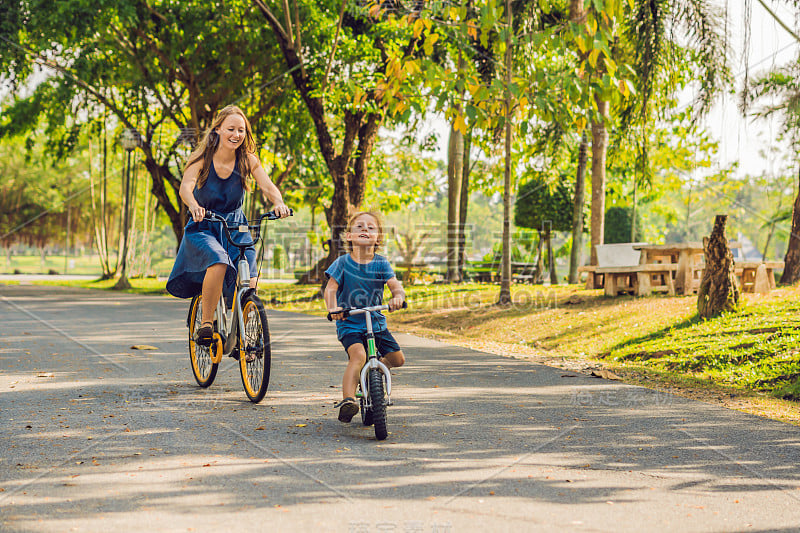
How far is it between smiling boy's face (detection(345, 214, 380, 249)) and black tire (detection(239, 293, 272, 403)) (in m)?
0.83

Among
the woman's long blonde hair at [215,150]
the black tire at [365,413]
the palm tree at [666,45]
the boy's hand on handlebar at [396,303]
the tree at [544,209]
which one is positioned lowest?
the black tire at [365,413]

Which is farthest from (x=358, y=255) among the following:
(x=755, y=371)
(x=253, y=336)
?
(x=755, y=371)

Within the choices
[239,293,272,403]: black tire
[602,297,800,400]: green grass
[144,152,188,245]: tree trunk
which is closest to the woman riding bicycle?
[239,293,272,403]: black tire

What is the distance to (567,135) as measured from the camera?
17156mm

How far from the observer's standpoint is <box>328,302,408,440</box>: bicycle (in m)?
4.79

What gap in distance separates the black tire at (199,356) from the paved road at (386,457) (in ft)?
0.44

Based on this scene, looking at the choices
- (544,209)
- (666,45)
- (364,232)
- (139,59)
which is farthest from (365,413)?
(544,209)

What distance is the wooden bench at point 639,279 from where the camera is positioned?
12.6 meters

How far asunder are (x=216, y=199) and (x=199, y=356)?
4.60 ft

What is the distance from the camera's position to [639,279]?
12656 millimetres

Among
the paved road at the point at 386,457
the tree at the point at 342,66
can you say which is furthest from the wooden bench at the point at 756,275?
the tree at the point at 342,66

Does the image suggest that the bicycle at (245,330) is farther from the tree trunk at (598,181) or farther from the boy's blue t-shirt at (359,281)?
the tree trunk at (598,181)

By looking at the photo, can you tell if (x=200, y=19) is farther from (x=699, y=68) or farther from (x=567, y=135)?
(x=699, y=68)

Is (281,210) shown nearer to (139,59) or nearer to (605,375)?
(605,375)
